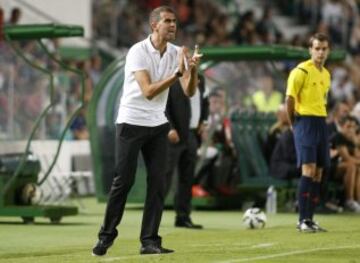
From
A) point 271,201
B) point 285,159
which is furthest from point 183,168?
point 285,159

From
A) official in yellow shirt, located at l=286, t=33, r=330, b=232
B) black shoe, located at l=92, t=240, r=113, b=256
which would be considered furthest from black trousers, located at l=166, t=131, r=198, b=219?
black shoe, located at l=92, t=240, r=113, b=256

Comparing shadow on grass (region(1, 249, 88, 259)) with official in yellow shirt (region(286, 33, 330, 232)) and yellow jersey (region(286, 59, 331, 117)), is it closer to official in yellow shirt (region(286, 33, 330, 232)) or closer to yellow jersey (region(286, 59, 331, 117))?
official in yellow shirt (region(286, 33, 330, 232))

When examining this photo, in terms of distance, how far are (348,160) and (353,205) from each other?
2.38 feet

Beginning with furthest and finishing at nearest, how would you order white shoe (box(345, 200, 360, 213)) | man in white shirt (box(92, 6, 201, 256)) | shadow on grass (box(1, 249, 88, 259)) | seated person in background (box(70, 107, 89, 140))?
seated person in background (box(70, 107, 89, 140)), white shoe (box(345, 200, 360, 213)), shadow on grass (box(1, 249, 88, 259)), man in white shirt (box(92, 6, 201, 256))

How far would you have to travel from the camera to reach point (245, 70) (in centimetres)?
2417

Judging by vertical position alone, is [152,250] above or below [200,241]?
above

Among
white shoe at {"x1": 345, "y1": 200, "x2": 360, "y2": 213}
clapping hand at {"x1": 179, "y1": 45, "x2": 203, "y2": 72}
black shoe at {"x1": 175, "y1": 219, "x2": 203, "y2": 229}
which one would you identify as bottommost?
white shoe at {"x1": 345, "y1": 200, "x2": 360, "y2": 213}

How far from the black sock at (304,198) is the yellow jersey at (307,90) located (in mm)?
753

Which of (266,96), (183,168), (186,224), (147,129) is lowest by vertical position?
(186,224)

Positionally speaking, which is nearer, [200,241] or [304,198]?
[200,241]

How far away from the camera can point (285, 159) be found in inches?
805

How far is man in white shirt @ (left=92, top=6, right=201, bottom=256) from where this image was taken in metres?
12.5

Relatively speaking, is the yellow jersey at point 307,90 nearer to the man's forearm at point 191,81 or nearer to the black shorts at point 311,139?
the black shorts at point 311,139

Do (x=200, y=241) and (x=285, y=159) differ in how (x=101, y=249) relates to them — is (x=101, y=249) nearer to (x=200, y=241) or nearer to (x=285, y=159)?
(x=200, y=241)
